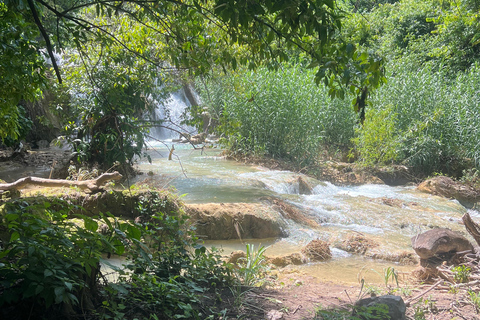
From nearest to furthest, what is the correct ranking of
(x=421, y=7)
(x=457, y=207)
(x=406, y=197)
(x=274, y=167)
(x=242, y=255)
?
(x=242, y=255)
(x=457, y=207)
(x=406, y=197)
(x=274, y=167)
(x=421, y=7)

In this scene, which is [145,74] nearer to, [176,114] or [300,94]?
[300,94]

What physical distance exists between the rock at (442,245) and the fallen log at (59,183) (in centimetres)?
389

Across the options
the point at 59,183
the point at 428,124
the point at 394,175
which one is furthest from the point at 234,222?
the point at 428,124

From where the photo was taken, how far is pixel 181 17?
3.43 metres

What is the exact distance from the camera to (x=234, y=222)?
19.9 ft

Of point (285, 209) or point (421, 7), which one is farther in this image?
point (421, 7)

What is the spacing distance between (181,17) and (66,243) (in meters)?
2.43

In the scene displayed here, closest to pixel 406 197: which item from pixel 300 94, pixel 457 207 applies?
pixel 457 207

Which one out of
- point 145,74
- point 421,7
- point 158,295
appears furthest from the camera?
point 421,7

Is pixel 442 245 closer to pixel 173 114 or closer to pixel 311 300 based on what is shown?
pixel 311 300

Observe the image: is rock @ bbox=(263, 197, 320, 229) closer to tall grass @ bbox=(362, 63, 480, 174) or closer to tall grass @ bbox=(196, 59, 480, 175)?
tall grass @ bbox=(196, 59, 480, 175)

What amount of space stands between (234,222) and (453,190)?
7.15 m

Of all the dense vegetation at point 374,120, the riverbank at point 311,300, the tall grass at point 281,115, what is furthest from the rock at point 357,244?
the tall grass at point 281,115

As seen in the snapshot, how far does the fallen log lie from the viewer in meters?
4.62
